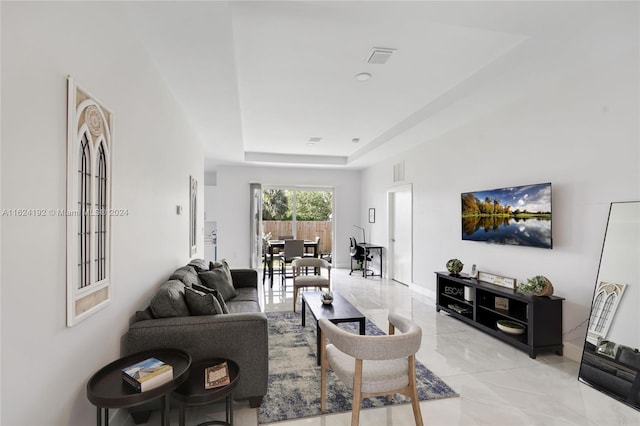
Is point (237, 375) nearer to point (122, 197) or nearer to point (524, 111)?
point (122, 197)

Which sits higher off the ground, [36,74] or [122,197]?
[36,74]

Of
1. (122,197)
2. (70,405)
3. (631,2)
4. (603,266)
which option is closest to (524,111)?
(631,2)

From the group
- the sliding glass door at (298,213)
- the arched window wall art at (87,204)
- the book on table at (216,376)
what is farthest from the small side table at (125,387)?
the sliding glass door at (298,213)

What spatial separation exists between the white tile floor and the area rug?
0.08 m

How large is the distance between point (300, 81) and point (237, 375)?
119 inches

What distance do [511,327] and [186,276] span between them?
11.3ft

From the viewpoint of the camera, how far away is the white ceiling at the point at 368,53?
2.22 meters

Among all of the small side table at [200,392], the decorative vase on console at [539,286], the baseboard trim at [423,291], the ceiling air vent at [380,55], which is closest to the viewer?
the small side table at [200,392]

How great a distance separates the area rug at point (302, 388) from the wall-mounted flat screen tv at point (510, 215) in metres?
1.88

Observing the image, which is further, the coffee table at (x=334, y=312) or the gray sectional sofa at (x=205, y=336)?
the coffee table at (x=334, y=312)

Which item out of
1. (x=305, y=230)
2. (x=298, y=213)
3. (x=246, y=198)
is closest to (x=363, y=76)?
(x=246, y=198)

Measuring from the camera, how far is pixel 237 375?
78.0 inches

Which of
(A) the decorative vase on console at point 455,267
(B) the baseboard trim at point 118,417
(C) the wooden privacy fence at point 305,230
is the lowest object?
(B) the baseboard trim at point 118,417

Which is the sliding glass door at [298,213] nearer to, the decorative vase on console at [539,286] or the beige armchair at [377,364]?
the decorative vase on console at [539,286]
